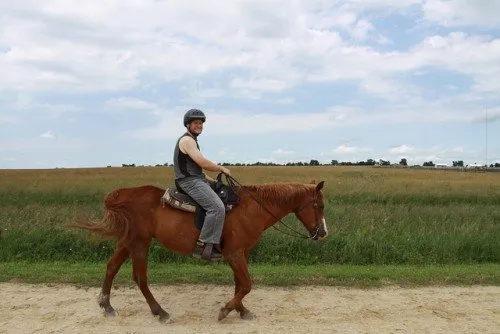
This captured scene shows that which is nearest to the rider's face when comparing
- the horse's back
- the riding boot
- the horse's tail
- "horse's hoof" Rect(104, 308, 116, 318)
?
the horse's back

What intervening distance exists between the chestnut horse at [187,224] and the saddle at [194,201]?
0.09 m

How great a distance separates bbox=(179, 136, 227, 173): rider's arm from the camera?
247 inches

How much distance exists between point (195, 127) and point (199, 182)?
755mm

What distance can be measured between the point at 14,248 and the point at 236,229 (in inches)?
265

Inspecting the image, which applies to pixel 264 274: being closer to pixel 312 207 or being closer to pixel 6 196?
pixel 312 207

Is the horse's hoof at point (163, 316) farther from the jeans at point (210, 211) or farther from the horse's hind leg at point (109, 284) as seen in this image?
the jeans at point (210, 211)

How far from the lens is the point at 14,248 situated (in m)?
10.8

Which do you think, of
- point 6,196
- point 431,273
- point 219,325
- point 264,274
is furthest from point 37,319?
point 6,196

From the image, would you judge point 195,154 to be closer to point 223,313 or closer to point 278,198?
point 278,198

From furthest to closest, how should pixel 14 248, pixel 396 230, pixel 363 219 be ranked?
pixel 363 219
pixel 396 230
pixel 14 248

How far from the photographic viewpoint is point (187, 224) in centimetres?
656

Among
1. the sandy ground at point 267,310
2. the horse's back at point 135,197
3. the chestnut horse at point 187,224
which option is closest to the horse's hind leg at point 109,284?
the chestnut horse at point 187,224

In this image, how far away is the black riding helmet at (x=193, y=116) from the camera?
651 cm

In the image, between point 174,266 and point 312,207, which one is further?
point 174,266
